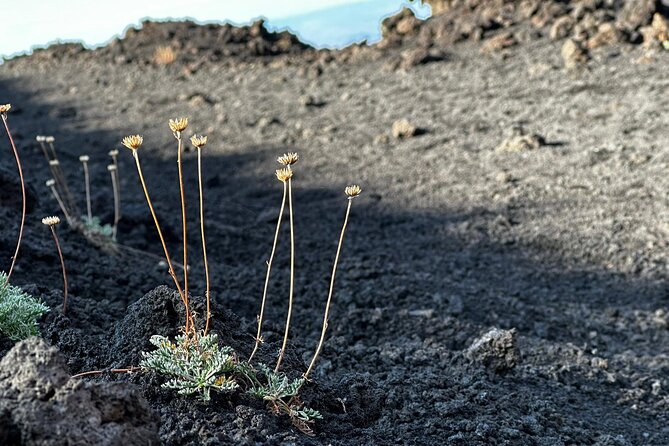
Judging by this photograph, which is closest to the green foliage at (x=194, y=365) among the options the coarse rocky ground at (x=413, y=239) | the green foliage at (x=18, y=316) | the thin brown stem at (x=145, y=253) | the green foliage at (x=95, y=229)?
the coarse rocky ground at (x=413, y=239)

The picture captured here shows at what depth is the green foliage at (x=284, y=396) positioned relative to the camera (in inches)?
87.4

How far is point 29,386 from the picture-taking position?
1.78 metres

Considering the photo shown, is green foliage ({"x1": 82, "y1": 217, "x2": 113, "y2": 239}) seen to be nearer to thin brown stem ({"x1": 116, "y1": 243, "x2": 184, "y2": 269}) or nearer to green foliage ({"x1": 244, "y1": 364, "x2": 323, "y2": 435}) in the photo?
thin brown stem ({"x1": 116, "y1": 243, "x2": 184, "y2": 269})

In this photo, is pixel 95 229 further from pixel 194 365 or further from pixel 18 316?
pixel 194 365

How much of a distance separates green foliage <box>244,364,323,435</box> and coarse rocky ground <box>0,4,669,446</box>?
5 cm

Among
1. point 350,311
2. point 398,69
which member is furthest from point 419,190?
point 398,69

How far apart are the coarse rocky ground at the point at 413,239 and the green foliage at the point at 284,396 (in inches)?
2.0

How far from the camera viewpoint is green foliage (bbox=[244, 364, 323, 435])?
7.28ft

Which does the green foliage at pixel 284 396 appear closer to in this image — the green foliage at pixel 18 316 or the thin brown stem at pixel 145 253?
the green foliage at pixel 18 316

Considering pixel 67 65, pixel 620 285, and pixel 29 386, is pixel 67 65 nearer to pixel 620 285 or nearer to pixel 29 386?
pixel 620 285

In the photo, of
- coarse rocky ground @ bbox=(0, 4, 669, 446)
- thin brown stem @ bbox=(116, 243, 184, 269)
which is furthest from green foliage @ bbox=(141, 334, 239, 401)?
thin brown stem @ bbox=(116, 243, 184, 269)

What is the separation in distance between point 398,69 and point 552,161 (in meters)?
3.86

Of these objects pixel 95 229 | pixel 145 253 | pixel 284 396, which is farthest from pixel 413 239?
pixel 284 396

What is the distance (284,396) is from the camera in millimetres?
2295
